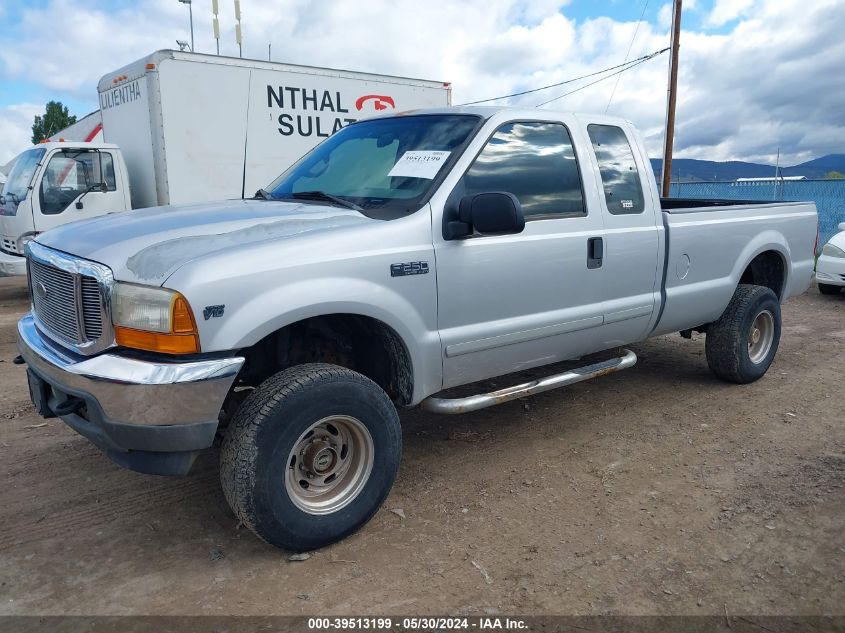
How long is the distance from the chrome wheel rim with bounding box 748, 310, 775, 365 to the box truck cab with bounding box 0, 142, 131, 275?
801 cm

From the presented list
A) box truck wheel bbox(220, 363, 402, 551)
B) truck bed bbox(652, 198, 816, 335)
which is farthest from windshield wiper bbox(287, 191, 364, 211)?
truck bed bbox(652, 198, 816, 335)

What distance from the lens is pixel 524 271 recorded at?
373 centimetres

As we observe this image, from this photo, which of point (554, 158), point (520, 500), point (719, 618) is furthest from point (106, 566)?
point (554, 158)

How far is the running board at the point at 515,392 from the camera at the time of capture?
3.54 m

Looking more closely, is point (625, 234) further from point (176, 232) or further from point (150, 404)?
point (150, 404)

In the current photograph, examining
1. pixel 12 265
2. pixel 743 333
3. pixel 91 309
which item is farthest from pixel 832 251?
pixel 12 265

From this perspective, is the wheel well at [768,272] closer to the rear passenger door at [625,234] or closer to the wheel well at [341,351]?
the rear passenger door at [625,234]

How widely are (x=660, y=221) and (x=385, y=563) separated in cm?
288

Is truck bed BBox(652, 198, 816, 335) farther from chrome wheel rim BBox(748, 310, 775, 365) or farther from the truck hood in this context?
the truck hood

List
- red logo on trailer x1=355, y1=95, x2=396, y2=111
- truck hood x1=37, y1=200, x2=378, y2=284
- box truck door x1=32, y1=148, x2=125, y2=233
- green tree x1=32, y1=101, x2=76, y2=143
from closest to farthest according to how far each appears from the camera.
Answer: truck hood x1=37, y1=200, x2=378, y2=284
box truck door x1=32, y1=148, x2=125, y2=233
red logo on trailer x1=355, y1=95, x2=396, y2=111
green tree x1=32, y1=101, x2=76, y2=143

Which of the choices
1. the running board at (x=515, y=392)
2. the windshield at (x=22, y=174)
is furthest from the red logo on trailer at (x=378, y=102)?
the running board at (x=515, y=392)

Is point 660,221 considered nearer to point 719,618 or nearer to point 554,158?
point 554,158

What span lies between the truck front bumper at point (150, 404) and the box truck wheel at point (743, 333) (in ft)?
13.2

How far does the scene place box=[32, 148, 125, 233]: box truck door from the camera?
9508 millimetres
